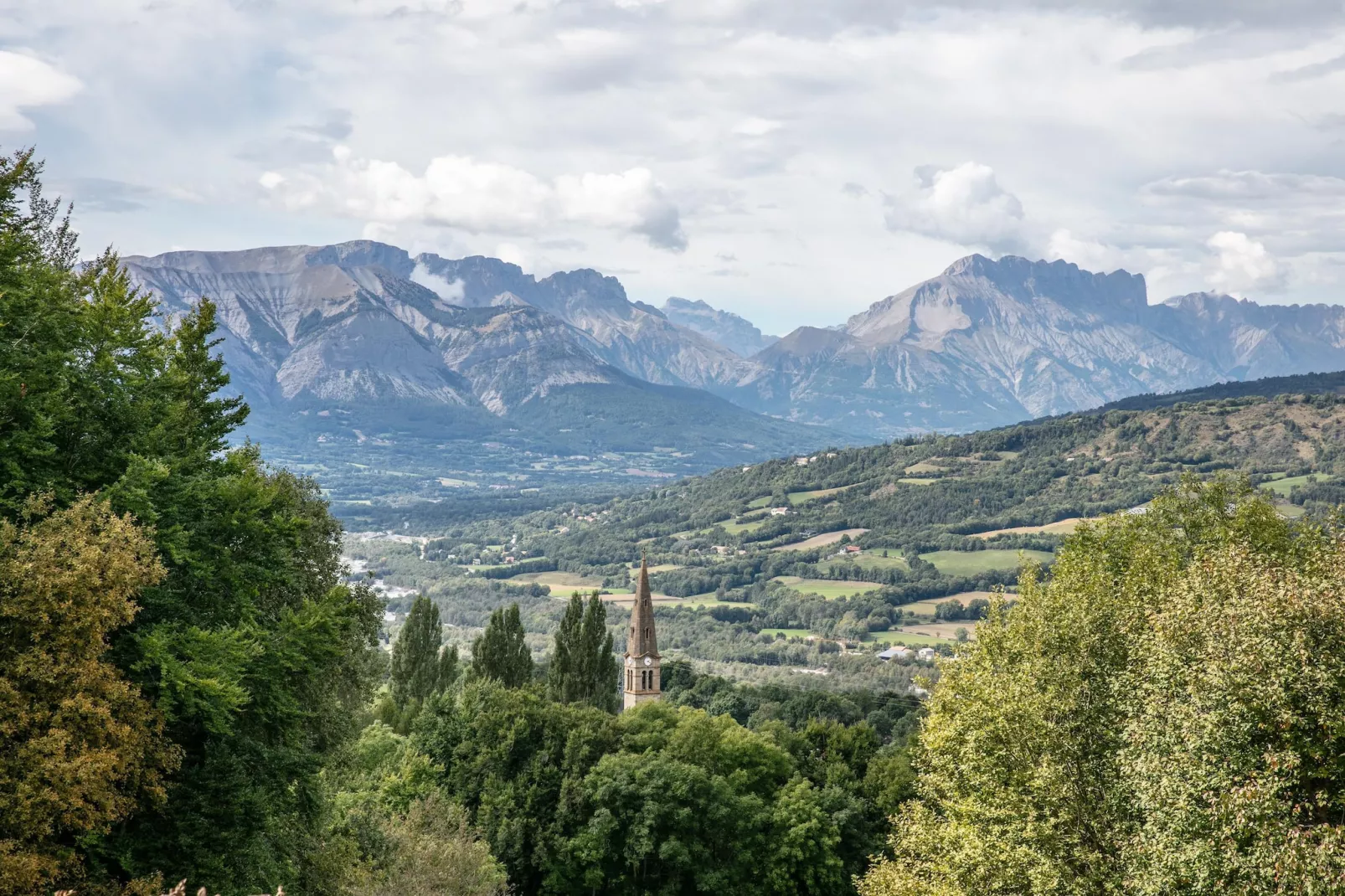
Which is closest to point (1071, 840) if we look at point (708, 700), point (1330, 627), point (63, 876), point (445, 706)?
point (1330, 627)

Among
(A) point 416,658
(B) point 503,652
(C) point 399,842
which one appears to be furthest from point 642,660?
(C) point 399,842

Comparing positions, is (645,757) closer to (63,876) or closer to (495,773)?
(495,773)

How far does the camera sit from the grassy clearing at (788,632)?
168750mm

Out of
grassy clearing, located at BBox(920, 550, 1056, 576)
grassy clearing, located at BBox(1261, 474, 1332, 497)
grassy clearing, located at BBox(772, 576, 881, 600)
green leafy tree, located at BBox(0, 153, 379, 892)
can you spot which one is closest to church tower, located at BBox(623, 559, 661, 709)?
green leafy tree, located at BBox(0, 153, 379, 892)

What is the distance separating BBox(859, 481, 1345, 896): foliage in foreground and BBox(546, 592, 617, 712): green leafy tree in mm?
37173

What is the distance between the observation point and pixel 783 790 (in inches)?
2217

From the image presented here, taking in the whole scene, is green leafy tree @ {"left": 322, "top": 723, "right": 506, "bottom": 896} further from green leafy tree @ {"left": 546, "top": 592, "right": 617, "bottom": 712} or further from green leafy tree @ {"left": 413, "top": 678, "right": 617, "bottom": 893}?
green leafy tree @ {"left": 546, "top": 592, "right": 617, "bottom": 712}

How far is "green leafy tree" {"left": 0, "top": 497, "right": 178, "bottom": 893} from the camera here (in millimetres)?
17734

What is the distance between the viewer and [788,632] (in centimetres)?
17312

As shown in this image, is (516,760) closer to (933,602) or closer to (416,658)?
(416,658)

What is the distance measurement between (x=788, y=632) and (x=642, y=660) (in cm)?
9450

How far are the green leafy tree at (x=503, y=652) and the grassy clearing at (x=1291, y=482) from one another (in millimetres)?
150073

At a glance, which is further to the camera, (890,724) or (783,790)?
(890,724)

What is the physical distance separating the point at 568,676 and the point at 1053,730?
48.7 metres
